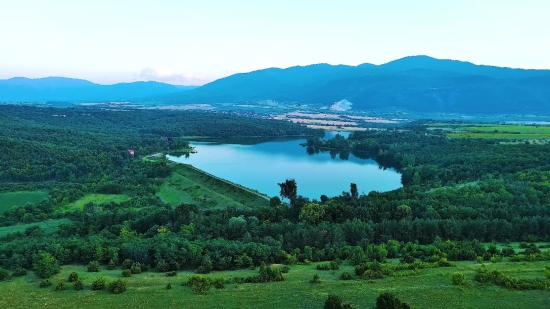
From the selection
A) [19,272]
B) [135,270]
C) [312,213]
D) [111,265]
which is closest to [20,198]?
[19,272]

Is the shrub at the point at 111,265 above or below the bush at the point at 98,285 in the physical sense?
below

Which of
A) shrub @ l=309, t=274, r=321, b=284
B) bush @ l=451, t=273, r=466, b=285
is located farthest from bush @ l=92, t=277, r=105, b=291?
bush @ l=451, t=273, r=466, b=285

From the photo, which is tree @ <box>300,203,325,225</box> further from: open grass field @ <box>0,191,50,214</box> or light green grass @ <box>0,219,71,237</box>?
open grass field @ <box>0,191,50,214</box>

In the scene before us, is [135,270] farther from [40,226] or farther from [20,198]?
[20,198]

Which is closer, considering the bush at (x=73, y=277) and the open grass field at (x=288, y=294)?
the open grass field at (x=288, y=294)

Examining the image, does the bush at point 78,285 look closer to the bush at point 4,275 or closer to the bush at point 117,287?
the bush at point 117,287

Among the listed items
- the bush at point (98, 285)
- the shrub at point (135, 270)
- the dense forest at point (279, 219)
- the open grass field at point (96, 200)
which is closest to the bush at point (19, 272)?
the dense forest at point (279, 219)

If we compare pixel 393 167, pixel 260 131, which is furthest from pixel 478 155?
pixel 260 131
